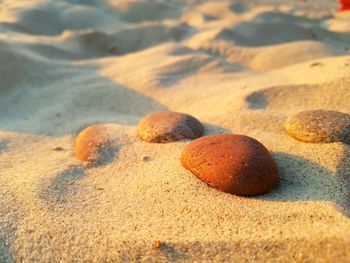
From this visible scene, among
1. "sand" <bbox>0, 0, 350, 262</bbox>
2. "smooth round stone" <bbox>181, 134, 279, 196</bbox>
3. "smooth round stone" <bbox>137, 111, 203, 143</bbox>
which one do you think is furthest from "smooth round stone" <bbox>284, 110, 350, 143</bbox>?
"smooth round stone" <bbox>137, 111, 203, 143</bbox>

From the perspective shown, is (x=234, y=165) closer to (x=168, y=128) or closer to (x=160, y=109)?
(x=168, y=128)

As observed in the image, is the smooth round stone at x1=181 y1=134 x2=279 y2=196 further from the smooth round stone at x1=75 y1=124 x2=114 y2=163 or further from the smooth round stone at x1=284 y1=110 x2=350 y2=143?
the smooth round stone at x1=75 y1=124 x2=114 y2=163

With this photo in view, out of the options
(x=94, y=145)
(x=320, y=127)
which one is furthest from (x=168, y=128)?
(x=320, y=127)

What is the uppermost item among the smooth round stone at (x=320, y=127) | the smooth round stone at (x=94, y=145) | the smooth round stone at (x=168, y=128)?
the smooth round stone at (x=320, y=127)

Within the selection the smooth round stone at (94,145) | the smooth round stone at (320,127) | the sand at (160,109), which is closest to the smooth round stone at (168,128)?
the sand at (160,109)

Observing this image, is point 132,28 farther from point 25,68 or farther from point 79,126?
point 79,126

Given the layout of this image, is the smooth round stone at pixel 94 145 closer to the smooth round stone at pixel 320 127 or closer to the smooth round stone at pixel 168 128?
the smooth round stone at pixel 168 128

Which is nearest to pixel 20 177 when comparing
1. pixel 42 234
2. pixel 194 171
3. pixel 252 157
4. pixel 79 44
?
pixel 42 234
